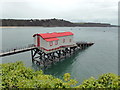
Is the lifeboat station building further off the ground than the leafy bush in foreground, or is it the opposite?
the lifeboat station building

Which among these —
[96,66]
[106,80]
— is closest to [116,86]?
[106,80]

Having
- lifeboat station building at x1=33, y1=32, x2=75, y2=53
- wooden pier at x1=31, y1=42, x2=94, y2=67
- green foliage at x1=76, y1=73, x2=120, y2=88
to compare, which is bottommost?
wooden pier at x1=31, y1=42, x2=94, y2=67

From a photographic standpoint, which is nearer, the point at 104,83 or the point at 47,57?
the point at 104,83

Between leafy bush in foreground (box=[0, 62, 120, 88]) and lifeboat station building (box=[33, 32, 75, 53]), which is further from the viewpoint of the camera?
lifeboat station building (box=[33, 32, 75, 53])

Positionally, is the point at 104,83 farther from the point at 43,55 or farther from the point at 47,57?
the point at 43,55

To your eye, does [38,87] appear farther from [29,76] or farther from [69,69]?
[69,69]

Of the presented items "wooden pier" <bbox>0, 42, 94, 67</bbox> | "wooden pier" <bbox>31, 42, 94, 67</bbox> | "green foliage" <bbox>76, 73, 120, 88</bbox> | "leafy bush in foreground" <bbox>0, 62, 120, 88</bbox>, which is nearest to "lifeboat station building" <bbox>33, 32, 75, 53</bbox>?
"wooden pier" <bbox>0, 42, 94, 67</bbox>

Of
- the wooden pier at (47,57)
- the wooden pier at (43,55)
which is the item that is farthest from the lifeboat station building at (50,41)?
the wooden pier at (47,57)

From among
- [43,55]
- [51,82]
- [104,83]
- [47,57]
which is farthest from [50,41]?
[104,83]

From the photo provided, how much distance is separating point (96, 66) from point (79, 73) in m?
5.97

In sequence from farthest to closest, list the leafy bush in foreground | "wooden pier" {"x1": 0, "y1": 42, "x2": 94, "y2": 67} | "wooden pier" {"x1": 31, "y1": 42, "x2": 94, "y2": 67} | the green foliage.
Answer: "wooden pier" {"x1": 31, "y1": 42, "x2": 94, "y2": 67}, "wooden pier" {"x1": 0, "y1": 42, "x2": 94, "y2": 67}, the leafy bush in foreground, the green foliage

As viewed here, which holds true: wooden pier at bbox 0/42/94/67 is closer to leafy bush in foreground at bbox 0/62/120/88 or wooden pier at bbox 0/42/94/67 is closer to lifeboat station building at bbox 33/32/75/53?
lifeboat station building at bbox 33/32/75/53

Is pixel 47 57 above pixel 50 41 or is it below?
below

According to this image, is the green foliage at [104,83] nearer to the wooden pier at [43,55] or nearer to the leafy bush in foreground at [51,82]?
the leafy bush in foreground at [51,82]
